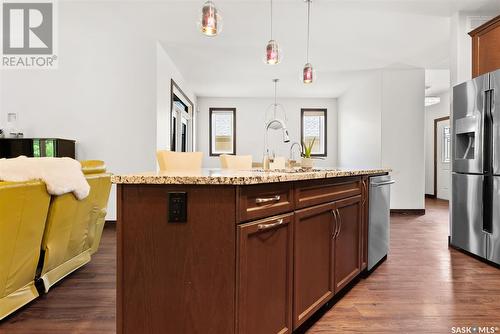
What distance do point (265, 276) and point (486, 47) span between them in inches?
140

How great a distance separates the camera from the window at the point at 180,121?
603 centimetres

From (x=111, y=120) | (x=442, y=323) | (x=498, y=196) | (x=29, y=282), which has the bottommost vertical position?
(x=442, y=323)

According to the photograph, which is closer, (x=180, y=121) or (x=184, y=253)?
(x=184, y=253)

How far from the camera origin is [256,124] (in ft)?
29.4

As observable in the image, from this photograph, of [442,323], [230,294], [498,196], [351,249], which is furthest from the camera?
[498,196]

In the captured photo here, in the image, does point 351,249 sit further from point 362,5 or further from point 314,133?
point 314,133

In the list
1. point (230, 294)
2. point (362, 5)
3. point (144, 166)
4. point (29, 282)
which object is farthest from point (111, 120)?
point (230, 294)

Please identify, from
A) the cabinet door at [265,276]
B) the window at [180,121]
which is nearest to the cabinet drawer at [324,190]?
the cabinet door at [265,276]

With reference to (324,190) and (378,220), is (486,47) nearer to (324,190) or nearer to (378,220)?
(378,220)

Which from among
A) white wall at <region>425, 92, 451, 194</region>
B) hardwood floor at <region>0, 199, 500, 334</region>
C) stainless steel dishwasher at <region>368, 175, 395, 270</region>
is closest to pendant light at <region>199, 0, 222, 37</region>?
stainless steel dishwasher at <region>368, 175, 395, 270</region>

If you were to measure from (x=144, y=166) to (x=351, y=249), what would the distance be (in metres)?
3.36

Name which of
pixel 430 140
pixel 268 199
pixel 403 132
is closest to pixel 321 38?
pixel 403 132

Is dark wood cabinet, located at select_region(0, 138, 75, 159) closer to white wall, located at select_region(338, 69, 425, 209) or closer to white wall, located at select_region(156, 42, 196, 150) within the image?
white wall, located at select_region(156, 42, 196, 150)

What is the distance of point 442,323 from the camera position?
1.96 m
